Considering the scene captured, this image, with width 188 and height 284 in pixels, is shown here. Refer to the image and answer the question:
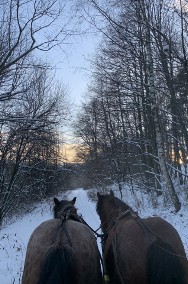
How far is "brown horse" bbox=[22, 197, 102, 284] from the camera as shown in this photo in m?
3.94

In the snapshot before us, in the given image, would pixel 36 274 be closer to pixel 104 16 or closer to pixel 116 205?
pixel 116 205

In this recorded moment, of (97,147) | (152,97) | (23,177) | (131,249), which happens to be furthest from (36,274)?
(97,147)

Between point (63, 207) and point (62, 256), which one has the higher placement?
point (63, 207)

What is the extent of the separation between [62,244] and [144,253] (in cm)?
102

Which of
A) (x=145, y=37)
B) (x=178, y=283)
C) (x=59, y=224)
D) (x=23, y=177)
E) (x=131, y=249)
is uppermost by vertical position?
(x=145, y=37)

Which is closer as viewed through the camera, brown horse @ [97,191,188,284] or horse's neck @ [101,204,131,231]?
brown horse @ [97,191,188,284]

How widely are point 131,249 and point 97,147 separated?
92.5 feet

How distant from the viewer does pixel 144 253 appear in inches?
169

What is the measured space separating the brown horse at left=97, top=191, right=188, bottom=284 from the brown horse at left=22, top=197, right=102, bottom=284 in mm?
359

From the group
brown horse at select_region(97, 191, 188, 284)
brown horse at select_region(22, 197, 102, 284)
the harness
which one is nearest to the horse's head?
the harness

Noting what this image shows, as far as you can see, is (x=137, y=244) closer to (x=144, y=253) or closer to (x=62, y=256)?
(x=144, y=253)

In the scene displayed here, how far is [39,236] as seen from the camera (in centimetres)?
443

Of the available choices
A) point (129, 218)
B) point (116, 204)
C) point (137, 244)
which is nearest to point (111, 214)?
point (116, 204)

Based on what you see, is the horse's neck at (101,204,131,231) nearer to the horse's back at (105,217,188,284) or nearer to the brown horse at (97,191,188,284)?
the brown horse at (97,191,188,284)
